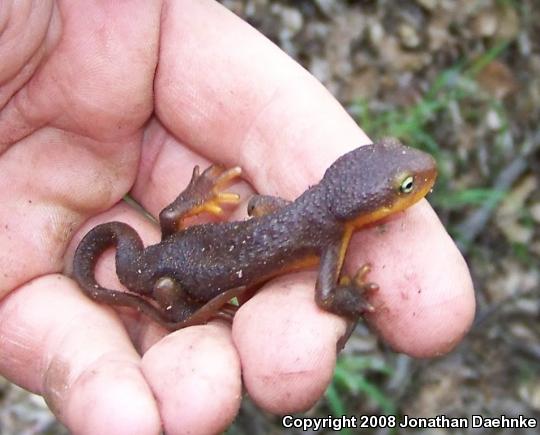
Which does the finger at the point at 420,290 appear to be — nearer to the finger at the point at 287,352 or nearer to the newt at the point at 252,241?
the newt at the point at 252,241

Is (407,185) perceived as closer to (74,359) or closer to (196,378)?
(196,378)

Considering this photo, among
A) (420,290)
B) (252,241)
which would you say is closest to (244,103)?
(252,241)

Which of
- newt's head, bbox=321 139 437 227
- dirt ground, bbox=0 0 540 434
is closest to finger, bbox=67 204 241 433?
newt's head, bbox=321 139 437 227

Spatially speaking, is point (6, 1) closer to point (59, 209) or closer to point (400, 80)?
point (59, 209)

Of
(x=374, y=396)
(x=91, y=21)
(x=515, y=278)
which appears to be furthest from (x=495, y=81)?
(x=91, y=21)

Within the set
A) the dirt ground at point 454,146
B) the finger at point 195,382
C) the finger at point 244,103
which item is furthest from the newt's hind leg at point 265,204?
the dirt ground at point 454,146

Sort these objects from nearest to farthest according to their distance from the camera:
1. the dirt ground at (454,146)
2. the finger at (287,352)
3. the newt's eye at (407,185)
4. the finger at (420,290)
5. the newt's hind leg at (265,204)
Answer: the finger at (287,352)
the finger at (420,290)
the newt's eye at (407,185)
the newt's hind leg at (265,204)
the dirt ground at (454,146)
